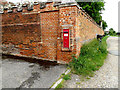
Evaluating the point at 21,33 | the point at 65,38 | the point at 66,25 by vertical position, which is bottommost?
the point at 65,38

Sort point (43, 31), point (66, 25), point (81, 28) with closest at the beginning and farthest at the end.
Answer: point (66, 25) < point (43, 31) < point (81, 28)

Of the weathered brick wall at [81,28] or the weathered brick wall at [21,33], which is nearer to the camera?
the weathered brick wall at [81,28]

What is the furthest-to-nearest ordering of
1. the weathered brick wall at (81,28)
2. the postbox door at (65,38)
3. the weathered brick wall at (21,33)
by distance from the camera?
the weathered brick wall at (21,33) → the weathered brick wall at (81,28) → the postbox door at (65,38)

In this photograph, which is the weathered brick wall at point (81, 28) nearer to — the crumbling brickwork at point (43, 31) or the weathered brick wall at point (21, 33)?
the crumbling brickwork at point (43, 31)

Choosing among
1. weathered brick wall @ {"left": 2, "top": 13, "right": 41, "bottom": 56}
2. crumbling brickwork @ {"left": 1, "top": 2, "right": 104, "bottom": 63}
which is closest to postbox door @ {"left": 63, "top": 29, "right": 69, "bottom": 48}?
crumbling brickwork @ {"left": 1, "top": 2, "right": 104, "bottom": 63}

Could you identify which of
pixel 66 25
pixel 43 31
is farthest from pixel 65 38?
pixel 43 31

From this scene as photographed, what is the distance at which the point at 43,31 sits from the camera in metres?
4.99

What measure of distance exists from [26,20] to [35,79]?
378cm

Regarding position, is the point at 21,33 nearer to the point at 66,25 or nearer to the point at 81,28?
the point at 66,25

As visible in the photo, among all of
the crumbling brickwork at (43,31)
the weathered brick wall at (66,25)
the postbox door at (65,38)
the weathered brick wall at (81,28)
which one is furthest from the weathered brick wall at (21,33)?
the weathered brick wall at (81,28)

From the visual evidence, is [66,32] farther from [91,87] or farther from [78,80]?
[91,87]

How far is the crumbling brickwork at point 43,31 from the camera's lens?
4301mm

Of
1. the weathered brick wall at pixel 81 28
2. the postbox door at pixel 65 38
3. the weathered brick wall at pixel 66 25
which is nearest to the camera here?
the weathered brick wall at pixel 66 25

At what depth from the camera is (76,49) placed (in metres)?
4.32
